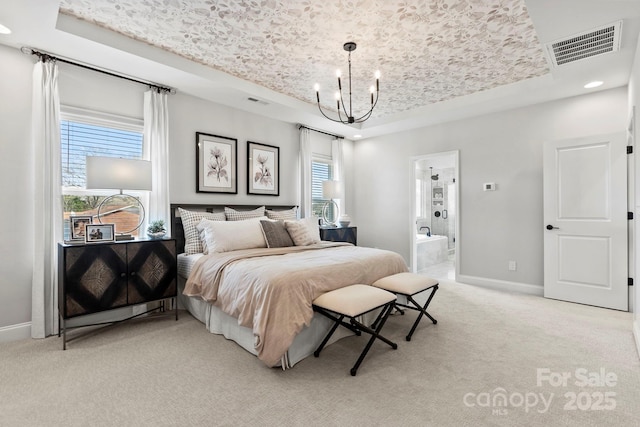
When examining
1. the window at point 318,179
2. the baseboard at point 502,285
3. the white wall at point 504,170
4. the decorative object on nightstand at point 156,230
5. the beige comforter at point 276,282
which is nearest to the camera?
the beige comforter at point 276,282

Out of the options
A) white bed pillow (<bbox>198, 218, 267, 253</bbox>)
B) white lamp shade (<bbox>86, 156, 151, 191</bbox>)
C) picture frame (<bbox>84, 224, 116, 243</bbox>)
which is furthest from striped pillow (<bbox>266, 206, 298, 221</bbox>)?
picture frame (<bbox>84, 224, 116, 243</bbox>)

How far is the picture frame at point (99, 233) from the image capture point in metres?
2.86

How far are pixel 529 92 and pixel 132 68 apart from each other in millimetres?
4501

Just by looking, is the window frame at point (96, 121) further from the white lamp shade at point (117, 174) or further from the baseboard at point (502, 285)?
the baseboard at point (502, 285)

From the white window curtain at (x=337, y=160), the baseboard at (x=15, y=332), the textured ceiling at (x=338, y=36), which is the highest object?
the textured ceiling at (x=338, y=36)

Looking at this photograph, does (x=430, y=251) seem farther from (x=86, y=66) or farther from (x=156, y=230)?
(x=86, y=66)

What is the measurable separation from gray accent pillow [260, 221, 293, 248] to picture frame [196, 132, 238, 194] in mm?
946

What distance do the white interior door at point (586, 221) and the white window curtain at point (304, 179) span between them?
3.34 metres

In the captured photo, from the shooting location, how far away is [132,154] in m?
3.51

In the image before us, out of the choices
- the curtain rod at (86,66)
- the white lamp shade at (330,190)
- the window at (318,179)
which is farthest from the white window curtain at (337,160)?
the curtain rod at (86,66)

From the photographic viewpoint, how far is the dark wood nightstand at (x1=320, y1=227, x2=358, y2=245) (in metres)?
4.98

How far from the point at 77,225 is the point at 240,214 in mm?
1713

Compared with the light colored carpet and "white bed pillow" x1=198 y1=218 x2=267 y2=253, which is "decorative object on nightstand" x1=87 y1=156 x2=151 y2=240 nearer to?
"white bed pillow" x1=198 y1=218 x2=267 y2=253

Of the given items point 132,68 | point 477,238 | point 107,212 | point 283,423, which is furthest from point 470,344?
point 132,68
